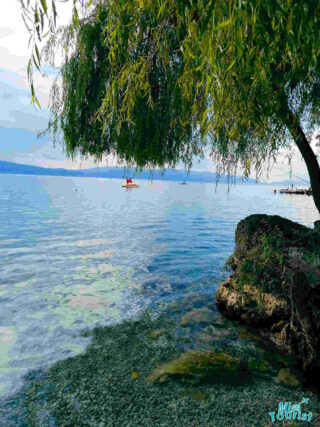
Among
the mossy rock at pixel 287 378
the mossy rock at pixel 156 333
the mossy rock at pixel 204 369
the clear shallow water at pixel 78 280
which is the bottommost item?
the clear shallow water at pixel 78 280

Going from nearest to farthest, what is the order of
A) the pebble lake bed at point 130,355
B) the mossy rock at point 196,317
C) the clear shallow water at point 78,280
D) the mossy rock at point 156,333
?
1. the pebble lake bed at point 130,355
2. the clear shallow water at point 78,280
3. the mossy rock at point 156,333
4. the mossy rock at point 196,317

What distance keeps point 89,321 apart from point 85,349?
116 cm

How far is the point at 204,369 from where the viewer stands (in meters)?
4.34

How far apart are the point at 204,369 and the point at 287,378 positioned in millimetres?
1173

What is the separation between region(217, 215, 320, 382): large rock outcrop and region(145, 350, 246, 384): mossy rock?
1015 mm

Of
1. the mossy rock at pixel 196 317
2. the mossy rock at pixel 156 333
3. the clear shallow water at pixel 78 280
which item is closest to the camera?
the clear shallow water at pixel 78 280

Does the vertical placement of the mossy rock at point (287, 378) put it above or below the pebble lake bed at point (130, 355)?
above

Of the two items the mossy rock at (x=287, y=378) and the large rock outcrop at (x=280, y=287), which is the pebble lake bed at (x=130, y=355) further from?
the large rock outcrop at (x=280, y=287)

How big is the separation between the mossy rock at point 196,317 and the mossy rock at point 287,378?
6.38ft

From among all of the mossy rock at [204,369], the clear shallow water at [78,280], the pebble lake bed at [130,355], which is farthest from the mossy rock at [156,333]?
the clear shallow water at [78,280]

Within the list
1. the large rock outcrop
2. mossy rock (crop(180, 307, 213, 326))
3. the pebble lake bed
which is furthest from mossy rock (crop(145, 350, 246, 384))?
mossy rock (crop(180, 307, 213, 326))

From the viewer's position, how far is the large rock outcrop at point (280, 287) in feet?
14.4

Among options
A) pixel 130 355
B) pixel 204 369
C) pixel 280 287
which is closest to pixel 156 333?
pixel 130 355

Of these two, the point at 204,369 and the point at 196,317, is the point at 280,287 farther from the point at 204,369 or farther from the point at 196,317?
the point at 204,369
